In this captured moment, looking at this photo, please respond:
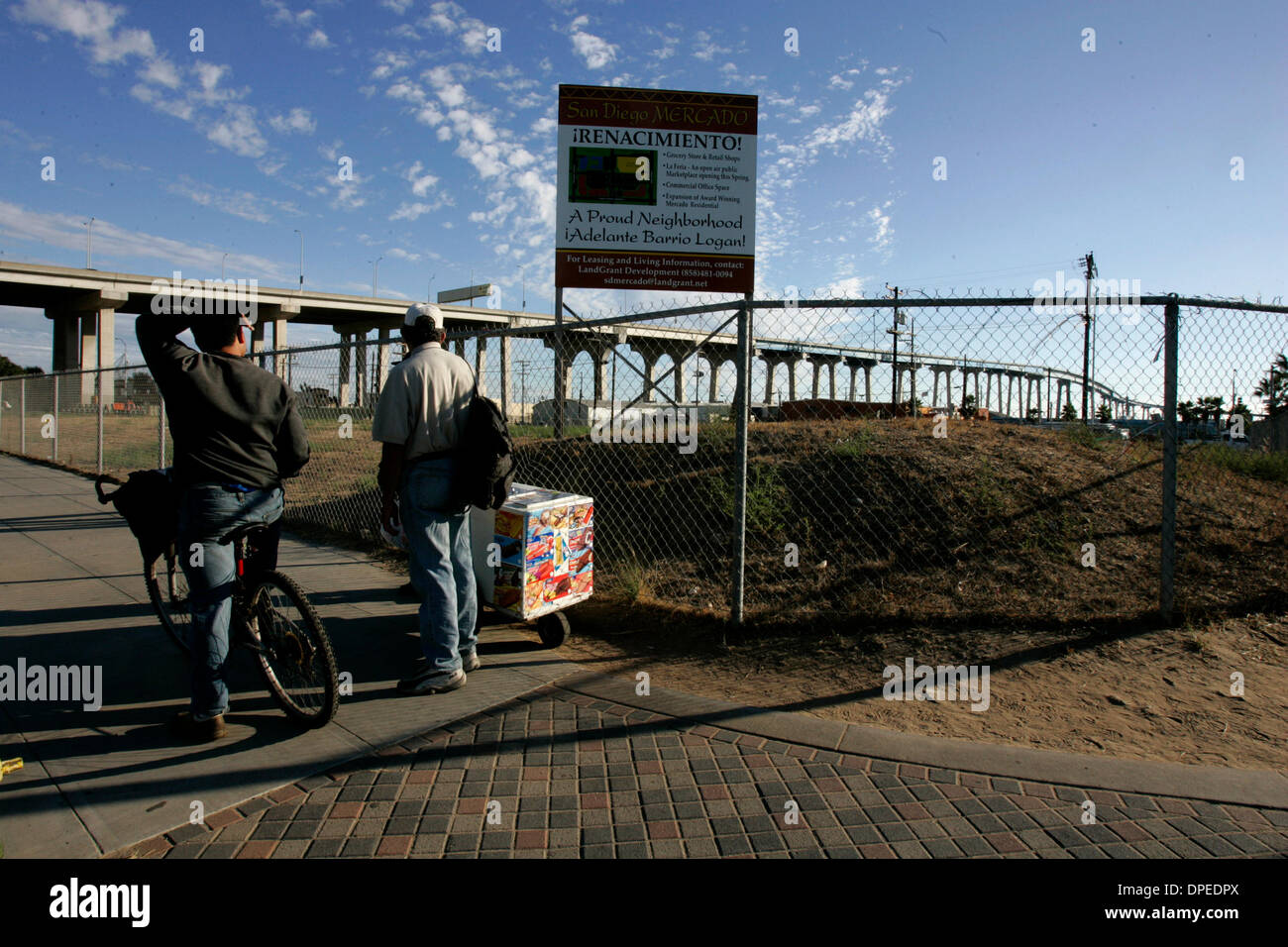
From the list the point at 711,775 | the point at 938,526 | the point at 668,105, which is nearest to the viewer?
the point at 711,775

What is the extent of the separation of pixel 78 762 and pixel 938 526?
220 inches

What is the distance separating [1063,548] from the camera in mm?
5488

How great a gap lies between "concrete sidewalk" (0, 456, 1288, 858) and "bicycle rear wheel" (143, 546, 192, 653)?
7.6 inches

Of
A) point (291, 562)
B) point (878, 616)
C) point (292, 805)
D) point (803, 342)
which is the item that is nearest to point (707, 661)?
point (878, 616)

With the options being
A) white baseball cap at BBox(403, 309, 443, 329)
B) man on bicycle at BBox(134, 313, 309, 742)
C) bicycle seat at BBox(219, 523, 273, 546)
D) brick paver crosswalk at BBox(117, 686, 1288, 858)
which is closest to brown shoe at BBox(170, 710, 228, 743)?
man on bicycle at BBox(134, 313, 309, 742)

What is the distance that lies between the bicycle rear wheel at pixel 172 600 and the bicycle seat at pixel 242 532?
3.89 ft

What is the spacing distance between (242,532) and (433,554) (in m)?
0.90

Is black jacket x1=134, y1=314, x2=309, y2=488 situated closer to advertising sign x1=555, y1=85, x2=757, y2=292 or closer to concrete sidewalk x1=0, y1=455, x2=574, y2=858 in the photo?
concrete sidewalk x1=0, y1=455, x2=574, y2=858

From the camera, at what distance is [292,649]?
3.49m

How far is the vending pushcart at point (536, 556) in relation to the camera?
14.4 feet

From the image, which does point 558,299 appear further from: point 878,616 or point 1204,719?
point 1204,719

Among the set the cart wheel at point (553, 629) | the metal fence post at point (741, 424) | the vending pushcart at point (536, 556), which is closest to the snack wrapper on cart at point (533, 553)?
the vending pushcart at point (536, 556)

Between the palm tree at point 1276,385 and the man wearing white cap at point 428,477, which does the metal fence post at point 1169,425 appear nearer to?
the palm tree at point 1276,385
